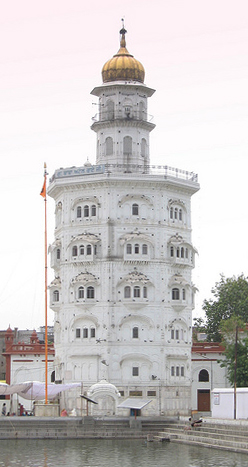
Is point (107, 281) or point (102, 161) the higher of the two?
point (102, 161)

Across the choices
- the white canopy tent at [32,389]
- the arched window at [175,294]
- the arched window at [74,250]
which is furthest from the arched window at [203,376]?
the arched window at [74,250]

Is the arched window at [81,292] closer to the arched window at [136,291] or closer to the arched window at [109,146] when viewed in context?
the arched window at [136,291]

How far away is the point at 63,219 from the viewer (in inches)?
3091

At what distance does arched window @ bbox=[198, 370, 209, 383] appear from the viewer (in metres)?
85.9

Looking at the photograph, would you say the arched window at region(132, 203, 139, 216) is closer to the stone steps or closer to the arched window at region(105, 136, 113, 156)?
the arched window at region(105, 136, 113, 156)

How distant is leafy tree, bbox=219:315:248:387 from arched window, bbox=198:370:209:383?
1.84 m

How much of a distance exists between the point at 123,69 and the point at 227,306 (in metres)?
28.3

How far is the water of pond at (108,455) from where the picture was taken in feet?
168

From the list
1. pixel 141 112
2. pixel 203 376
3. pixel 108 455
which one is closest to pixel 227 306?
pixel 203 376

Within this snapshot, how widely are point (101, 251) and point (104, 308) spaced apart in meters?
4.79

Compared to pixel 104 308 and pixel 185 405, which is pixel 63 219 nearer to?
pixel 104 308

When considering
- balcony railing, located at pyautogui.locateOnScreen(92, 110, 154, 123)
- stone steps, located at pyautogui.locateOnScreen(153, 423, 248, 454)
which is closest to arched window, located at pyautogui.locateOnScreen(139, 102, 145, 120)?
balcony railing, located at pyautogui.locateOnScreen(92, 110, 154, 123)

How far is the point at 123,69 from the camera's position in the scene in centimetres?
8081

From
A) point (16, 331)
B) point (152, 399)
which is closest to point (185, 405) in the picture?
point (152, 399)
